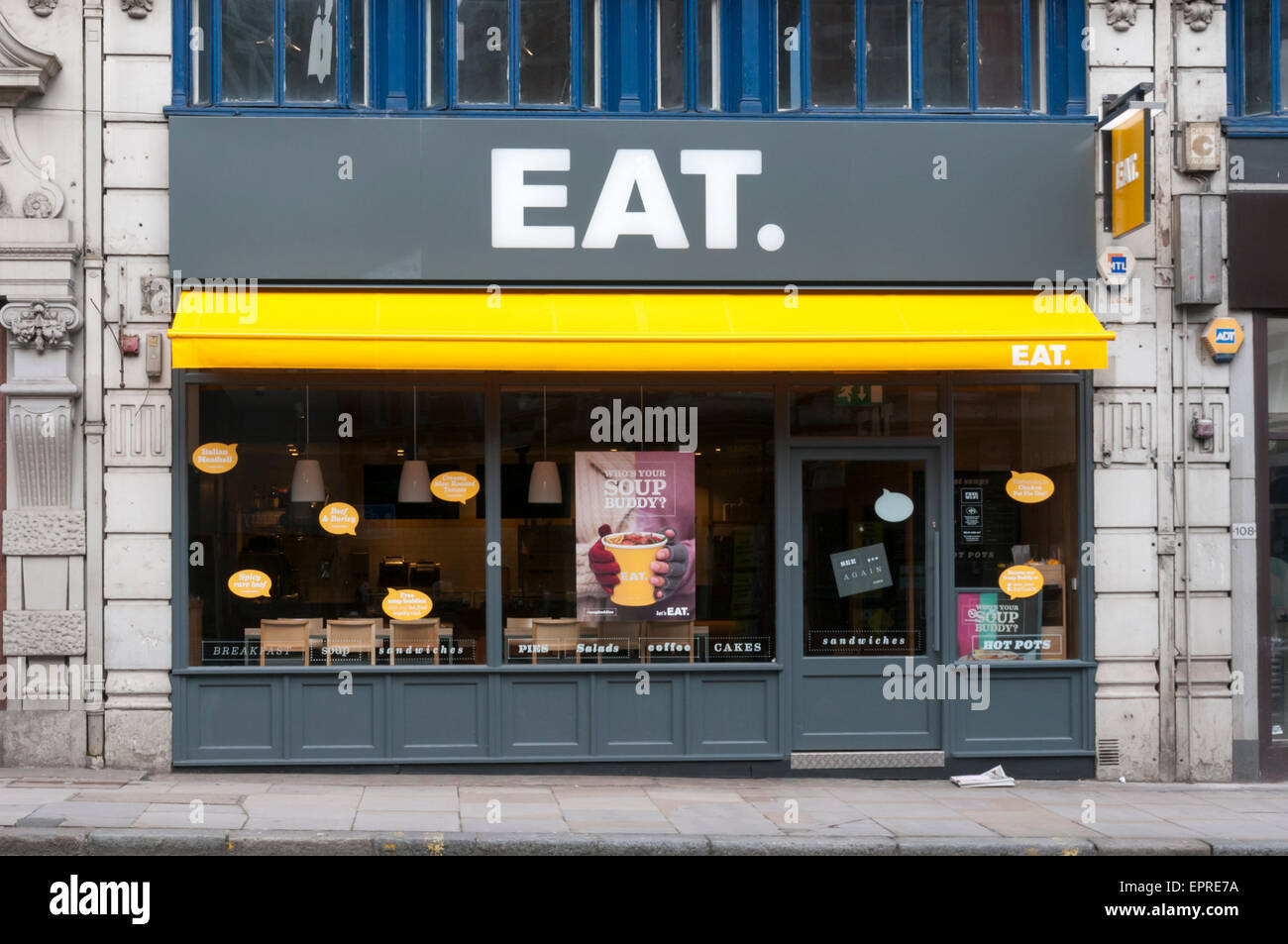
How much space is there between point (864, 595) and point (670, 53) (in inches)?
209

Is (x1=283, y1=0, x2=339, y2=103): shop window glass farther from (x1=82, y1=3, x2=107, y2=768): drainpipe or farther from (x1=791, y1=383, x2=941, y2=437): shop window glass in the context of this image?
(x1=791, y1=383, x2=941, y2=437): shop window glass

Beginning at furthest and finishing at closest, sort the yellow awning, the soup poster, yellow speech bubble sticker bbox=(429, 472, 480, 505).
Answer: the soup poster → yellow speech bubble sticker bbox=(429, 472, 480, 505) → the yellow awning

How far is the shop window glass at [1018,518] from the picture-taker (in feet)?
37.8

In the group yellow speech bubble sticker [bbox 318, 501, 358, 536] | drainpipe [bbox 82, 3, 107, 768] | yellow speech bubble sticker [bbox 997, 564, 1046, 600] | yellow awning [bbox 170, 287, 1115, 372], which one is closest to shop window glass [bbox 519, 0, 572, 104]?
yellow awning [bbox 170, 287, 1115, 372]

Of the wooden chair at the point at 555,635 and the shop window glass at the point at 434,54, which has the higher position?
the shop window glass at the point at 434,54

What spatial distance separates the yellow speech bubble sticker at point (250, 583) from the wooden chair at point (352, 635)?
63 cm

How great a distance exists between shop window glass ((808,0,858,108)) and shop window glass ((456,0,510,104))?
2830mm

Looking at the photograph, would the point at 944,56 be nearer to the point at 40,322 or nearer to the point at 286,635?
the point at 286,635

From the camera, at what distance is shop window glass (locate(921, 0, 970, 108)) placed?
38.2 ft

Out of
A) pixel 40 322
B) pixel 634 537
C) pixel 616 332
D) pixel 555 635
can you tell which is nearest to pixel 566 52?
pixel 616 332

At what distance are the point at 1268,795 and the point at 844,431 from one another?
192 inches

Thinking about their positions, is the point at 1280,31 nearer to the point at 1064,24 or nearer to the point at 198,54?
the point at 1064,24

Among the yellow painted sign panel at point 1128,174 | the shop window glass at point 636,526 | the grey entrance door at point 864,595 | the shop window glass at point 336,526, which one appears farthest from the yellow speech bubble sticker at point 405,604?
the yellow painted sign panel at point 1128,174

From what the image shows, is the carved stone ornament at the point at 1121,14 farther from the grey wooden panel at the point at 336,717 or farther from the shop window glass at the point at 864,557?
the grey wooden panel at the point at 336,717
